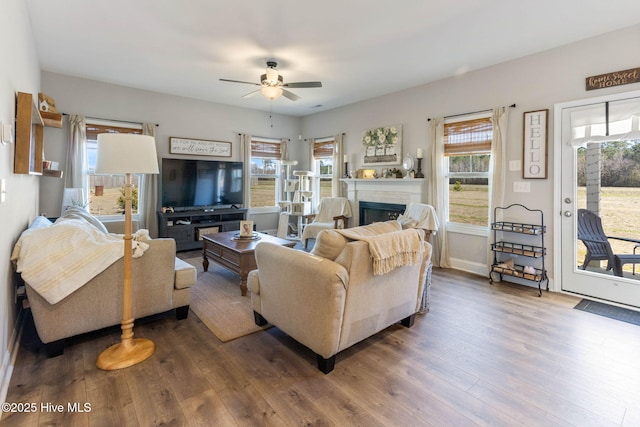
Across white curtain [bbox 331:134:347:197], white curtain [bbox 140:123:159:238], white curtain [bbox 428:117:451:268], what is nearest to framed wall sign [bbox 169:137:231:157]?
white curtain [bbox 140:123:159:238]

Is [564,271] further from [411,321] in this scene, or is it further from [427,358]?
[427,358]

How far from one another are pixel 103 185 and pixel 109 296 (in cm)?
349

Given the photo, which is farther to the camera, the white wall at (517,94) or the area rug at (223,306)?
the white wall at (517,94)

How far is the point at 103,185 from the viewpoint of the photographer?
5.05 m

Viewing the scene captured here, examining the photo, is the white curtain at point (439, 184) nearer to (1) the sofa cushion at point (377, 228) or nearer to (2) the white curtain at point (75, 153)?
(1) the sofa cushion at point (377, 228)

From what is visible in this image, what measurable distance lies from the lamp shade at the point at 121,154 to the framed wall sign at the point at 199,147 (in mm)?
3816

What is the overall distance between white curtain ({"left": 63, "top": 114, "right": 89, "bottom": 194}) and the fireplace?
15.1 ft

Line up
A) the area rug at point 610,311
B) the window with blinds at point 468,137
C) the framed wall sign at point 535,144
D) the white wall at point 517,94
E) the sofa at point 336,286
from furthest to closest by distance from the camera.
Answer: the window with blinds at point 468,137
the framed wall sign at point 535,144
the white wall at point 517,94
the area rug at point 610,311
the sofa at point 336,286

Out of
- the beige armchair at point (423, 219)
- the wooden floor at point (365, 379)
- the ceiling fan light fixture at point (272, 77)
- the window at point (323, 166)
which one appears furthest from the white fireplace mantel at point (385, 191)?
the wooden floor at point (365, 379)

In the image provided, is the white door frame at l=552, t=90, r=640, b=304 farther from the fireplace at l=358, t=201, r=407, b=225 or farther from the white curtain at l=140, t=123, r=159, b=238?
the white curtain at l=140, t=123, r=159, b=238

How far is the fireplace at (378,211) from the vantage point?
17.4 feet

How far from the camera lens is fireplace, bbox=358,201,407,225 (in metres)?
5.32

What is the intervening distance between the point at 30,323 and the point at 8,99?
186 centimetres

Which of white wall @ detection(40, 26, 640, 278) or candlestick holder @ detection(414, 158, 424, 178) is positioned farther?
candlestick holder @ detection(414, 158, 424, 178)
